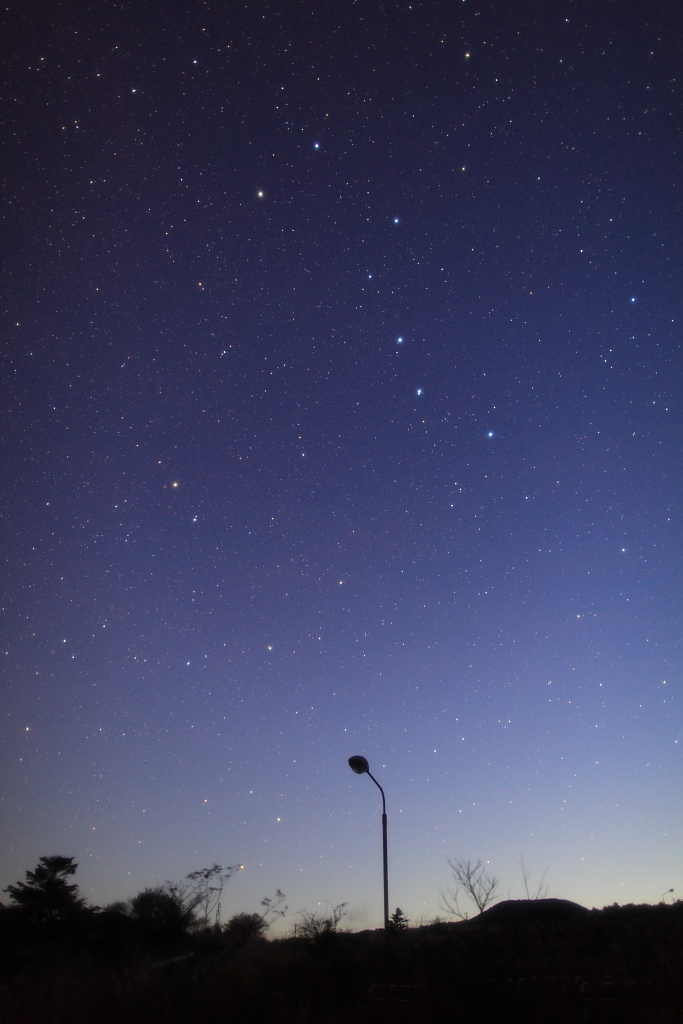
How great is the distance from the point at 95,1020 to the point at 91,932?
20.9 metres

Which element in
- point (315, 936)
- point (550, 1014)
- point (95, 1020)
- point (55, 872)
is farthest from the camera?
point (55, 872)

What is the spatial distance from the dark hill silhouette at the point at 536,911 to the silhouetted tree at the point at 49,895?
789 inches

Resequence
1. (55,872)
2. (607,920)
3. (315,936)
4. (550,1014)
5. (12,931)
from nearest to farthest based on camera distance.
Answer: (550,1014)
(315,936)
(607,920)
(12,931)
(55,872)

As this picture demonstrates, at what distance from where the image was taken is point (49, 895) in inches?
1464

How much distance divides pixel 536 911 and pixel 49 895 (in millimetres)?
24363

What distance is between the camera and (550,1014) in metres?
14.4

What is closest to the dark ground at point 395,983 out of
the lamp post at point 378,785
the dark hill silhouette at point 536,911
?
the lamp post at point 378,785

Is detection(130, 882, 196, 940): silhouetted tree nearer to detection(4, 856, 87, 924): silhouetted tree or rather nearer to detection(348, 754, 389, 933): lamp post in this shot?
detection(4, 856, 87, 924): silhouetted tree

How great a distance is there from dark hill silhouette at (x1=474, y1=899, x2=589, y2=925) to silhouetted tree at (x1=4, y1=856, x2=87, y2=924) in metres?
20.0

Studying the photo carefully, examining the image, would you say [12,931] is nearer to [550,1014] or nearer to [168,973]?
[168,973]

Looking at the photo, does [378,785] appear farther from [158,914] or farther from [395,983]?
[158,914]

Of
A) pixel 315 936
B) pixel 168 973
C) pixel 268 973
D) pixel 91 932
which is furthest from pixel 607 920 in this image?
pixel 91 932

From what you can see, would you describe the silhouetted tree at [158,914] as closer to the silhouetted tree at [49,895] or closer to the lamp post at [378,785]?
the silhouetted tree at [49,895]

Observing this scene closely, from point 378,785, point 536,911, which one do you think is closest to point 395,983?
point 378,785
